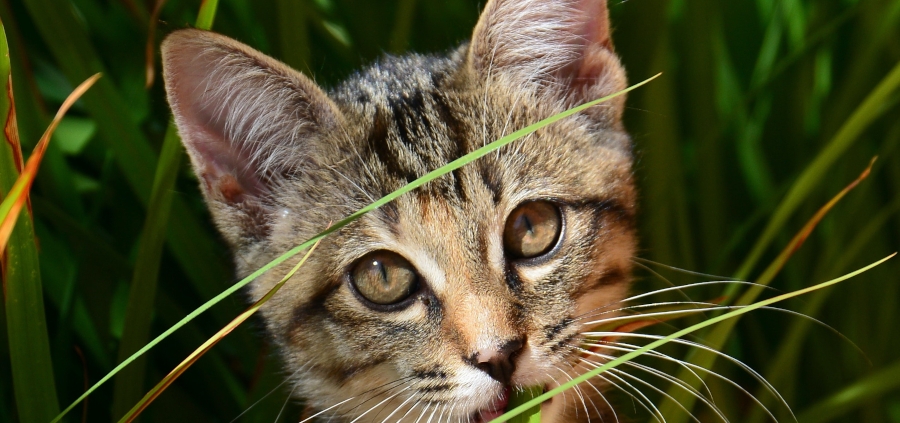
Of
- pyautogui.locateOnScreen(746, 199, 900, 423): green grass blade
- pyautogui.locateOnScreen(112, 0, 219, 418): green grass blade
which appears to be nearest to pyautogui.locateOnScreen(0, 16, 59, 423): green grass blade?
pyautogui.locateOnScreen(112, 0, 219, 418): green grass blade

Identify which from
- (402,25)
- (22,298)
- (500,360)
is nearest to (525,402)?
(500,360)

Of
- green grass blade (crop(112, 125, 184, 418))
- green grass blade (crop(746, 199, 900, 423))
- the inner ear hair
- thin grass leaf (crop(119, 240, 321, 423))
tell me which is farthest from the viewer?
green grass blade (crop(746, 199, 900, 423))

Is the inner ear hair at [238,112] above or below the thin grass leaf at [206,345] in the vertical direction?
above

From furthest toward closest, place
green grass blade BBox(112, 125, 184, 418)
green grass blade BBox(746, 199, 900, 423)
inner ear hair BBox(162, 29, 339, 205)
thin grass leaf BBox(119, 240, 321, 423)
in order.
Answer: green grass blade BBox(746, 199, 900, 423) < green grass blade BBox(112, 125, 184, 418) < inner ear hair BBox(162, 29, 339, 205) < thin grass leaf BBox(119, 240, 321, 423)

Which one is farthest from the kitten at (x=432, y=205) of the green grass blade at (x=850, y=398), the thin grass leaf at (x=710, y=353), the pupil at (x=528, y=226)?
the green grass blade at (x=850, y=398)

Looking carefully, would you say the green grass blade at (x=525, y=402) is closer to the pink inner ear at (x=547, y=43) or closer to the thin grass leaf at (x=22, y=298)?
the pink inner ear at (x=547, y=43)

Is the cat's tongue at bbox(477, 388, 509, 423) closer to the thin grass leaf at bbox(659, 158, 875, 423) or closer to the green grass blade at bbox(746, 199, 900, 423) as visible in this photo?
the thin grass leaf at bbox(659, 158, 875, 423)

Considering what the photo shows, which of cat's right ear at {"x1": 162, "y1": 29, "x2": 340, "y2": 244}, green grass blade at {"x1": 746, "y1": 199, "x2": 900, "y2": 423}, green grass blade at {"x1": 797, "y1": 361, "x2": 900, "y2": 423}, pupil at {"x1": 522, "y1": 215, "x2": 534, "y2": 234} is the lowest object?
green grass blade at {"x1": 797, "y1": 361, "x2": 900, "y2": 423}
